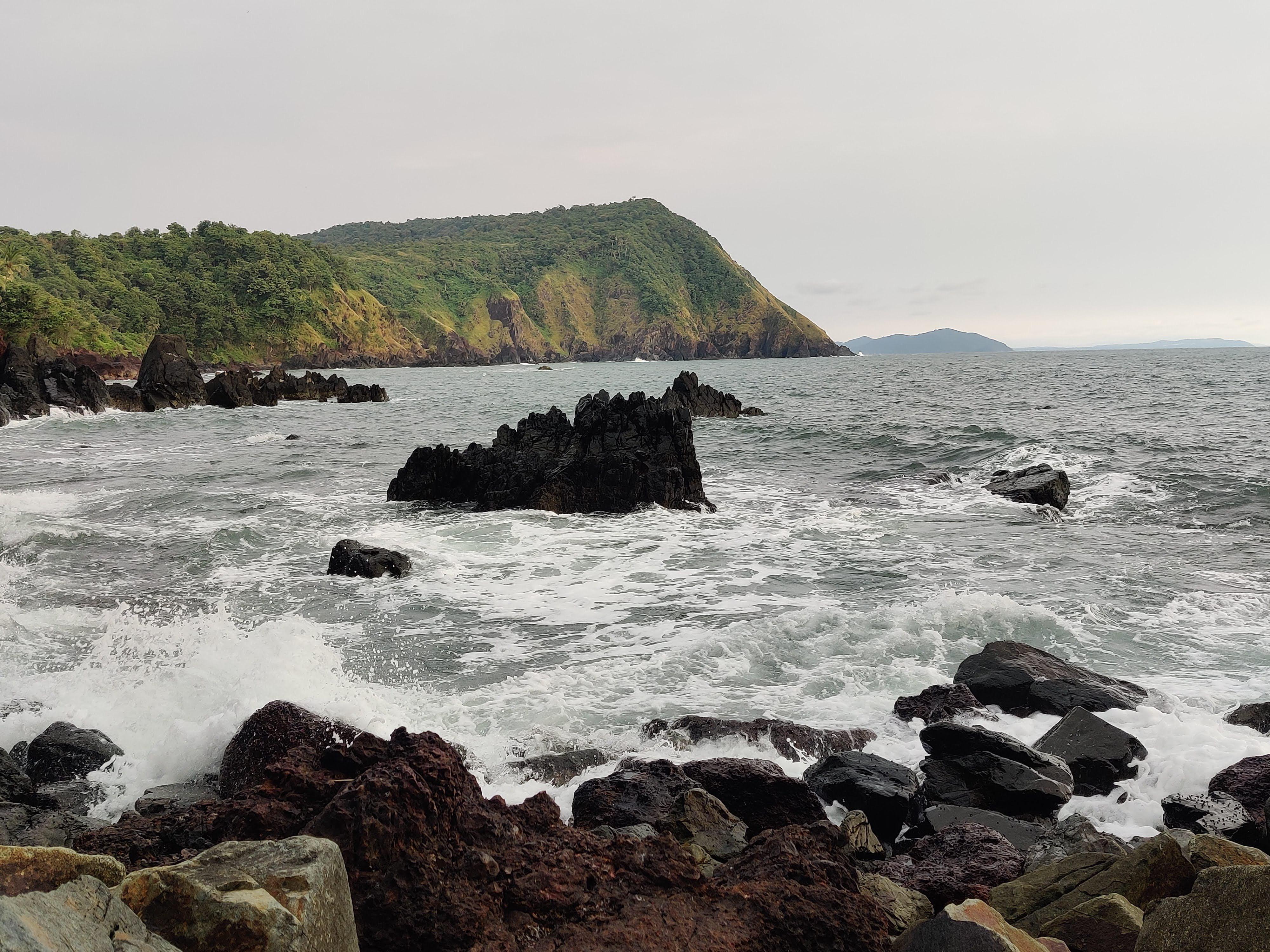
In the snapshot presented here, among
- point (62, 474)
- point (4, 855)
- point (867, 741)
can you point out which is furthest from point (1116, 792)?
point (62, 474)

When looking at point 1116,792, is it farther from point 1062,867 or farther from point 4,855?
point 4,855

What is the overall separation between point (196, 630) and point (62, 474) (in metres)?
15.2

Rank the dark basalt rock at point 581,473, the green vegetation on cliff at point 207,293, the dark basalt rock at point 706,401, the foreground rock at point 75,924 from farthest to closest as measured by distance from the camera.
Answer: the green vegetation on cliff at point 207,293 < the dark basalt rock at point 706,401 < the dark basalt rock at point 581,473 < the foreground rock at point 75,924

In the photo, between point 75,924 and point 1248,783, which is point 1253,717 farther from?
point 75,924

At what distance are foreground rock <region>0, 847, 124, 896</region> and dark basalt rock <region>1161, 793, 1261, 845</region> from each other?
5.83 m

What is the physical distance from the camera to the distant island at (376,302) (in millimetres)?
77812

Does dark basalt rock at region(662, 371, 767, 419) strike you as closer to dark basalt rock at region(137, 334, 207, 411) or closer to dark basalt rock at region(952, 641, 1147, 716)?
dark basalt rock at region(137, 334, 207, 411)

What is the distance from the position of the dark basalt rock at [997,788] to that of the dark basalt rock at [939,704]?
1083 millimetres

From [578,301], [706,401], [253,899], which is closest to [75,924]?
[253,899]

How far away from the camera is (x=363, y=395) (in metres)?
51.1

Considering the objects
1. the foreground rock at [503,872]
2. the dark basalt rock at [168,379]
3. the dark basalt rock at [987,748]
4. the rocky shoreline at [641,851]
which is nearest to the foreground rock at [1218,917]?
the rocky shoreline at [641,851]

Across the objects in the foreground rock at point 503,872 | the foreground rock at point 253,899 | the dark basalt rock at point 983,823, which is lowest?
the dark basalt rock at point 983,823

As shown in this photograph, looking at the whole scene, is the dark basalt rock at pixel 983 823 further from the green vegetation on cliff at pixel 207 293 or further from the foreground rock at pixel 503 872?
the green vegetation on cliff at pixel 207 293

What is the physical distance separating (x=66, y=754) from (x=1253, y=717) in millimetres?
9564
